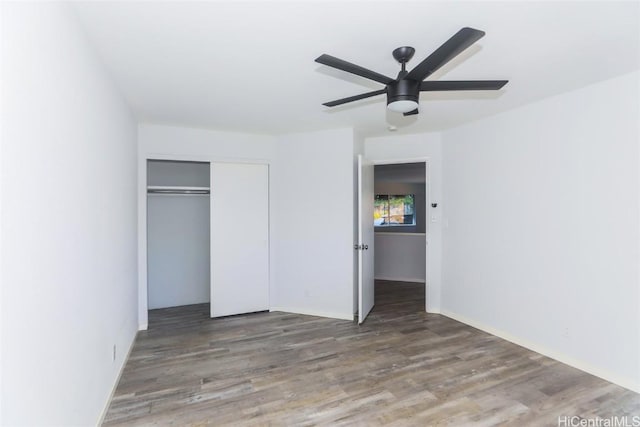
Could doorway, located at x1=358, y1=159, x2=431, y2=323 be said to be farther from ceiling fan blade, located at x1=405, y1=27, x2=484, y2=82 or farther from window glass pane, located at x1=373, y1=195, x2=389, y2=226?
ceiling fan blade, located at x1=405, y1=27, x2=484, y2=82

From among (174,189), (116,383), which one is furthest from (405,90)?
(174,189)

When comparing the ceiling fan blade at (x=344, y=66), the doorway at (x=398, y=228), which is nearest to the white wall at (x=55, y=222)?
the ceiling fan blade at (x=344, y=66)

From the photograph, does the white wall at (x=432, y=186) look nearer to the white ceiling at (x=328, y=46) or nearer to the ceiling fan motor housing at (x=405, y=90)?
the white ceiling at (x=328, y=46)

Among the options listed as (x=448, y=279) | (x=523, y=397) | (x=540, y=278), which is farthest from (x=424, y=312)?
(x=523, y=397)

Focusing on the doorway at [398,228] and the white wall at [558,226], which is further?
the doorway at [398,228]

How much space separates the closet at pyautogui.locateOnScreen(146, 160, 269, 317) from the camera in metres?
4.34

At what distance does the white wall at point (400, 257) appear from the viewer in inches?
249

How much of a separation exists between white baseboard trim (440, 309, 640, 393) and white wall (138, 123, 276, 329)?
266 cm

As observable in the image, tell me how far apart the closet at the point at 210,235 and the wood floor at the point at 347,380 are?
25.9 inches

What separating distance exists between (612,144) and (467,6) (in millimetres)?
1933

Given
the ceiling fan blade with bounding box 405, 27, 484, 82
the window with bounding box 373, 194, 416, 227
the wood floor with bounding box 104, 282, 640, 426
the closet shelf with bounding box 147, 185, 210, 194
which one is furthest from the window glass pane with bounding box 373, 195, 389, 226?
the ceiling fan blade with bounding box 405, 27, 484, 82

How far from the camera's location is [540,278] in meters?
3.21

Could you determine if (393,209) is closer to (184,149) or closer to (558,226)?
(558,226)

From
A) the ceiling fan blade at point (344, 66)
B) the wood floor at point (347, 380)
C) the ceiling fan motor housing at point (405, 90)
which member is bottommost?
the wood floor at point (347, 380)
